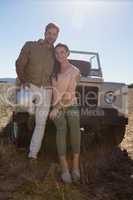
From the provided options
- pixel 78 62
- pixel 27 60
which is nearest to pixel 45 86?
pixel 27 60

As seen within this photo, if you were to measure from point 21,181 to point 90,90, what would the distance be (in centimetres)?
208

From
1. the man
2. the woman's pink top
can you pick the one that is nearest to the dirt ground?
the man

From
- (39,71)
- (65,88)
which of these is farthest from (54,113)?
(39,71)

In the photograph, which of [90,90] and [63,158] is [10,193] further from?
[90,90]

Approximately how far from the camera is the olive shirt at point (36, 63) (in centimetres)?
475

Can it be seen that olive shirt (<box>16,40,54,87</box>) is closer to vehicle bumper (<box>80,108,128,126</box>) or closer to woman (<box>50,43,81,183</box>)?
woman (<box>50,43,81,183</box>)

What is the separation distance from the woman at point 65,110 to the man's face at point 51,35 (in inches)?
11.5

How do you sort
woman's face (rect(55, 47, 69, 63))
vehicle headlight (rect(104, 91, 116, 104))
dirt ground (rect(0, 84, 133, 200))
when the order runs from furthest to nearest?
vehicle headlight (rect(104, 91, 116, 104)) < woman's face (rect(55, 47, 69, 63)) < dirt ground (rect(0, 84, 133, 200))

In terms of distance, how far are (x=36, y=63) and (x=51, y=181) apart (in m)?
1.48

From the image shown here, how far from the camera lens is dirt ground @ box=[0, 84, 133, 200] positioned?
3.78m

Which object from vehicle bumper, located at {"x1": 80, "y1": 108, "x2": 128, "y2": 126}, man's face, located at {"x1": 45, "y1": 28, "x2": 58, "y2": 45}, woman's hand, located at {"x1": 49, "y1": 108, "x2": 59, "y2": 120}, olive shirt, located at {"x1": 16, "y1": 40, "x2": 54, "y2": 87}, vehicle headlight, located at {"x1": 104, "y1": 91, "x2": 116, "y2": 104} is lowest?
vehicle bumper, located at {"x1": 80, "y1": 108, "x2": 128, "y2": 126}

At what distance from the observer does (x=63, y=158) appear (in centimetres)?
437

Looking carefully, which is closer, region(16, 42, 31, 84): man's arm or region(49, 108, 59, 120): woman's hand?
region(49, 108, 59, 120): woman's hand

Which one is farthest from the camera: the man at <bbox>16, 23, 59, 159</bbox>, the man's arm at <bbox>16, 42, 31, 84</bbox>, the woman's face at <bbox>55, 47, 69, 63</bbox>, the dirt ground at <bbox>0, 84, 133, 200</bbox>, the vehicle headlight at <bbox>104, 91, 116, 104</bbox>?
the vehicle headlight at <bbox>104, 91, 116, 104</bbox>
